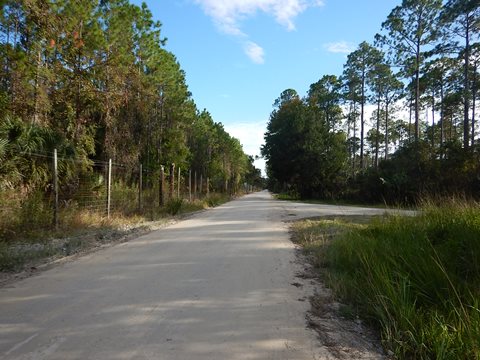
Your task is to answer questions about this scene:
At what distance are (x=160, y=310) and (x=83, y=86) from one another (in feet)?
47.8

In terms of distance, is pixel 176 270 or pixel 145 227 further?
pixel 145 227

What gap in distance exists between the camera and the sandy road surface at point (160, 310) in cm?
383

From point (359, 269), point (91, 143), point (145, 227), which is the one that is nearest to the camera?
point (359, 269)

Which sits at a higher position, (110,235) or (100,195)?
(100,195)

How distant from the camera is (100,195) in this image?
1631cm

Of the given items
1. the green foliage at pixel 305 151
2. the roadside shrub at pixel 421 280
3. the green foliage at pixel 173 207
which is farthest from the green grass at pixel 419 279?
the green foliage at pixel 305 151

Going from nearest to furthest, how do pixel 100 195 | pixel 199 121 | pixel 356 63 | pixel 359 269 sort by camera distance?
1. pixel 359 269
2. pixel 100 195
3. pixel 199 121
4. pixel 356 63

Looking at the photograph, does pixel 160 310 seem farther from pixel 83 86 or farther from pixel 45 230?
pixel 83 86

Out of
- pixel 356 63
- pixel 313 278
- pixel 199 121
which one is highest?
pixel 356 63

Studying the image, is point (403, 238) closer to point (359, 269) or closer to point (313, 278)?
point (359, 269)

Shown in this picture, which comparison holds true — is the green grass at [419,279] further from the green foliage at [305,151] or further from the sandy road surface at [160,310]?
the green foliage at [305,151]

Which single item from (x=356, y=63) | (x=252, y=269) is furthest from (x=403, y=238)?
(x=356, y=63)

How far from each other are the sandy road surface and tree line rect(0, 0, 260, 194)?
172 inches

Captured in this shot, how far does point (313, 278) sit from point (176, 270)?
7.93 ft
